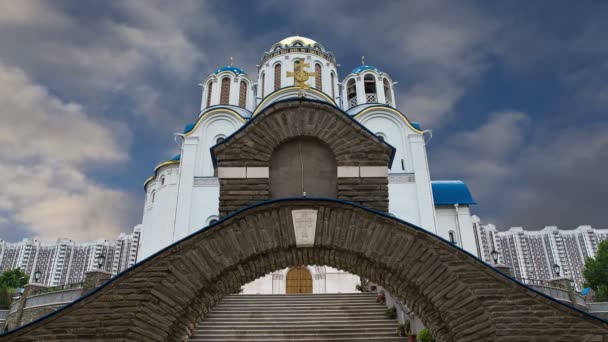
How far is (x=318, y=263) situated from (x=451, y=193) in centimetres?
2161

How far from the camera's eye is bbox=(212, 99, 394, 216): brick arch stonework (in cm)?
637

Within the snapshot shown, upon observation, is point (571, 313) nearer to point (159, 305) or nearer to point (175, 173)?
point (159, 305)

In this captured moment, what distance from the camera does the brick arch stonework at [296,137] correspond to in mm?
6367

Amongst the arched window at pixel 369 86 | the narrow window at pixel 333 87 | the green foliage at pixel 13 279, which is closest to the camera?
the arched window at pixel 369 86

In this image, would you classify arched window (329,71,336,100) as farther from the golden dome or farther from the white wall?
the white wall

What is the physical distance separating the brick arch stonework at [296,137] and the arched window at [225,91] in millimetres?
22363

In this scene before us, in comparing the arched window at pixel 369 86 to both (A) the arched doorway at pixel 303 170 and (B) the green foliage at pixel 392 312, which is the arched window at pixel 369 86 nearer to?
(B) the green foliage at pixel 392 312

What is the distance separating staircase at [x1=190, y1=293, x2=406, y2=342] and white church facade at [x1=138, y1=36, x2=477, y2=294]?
21.9 feet

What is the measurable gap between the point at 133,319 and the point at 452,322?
364cm

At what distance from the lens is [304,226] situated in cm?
555

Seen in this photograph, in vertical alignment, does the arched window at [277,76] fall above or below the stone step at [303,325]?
above

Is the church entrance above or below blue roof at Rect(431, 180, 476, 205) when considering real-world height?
below

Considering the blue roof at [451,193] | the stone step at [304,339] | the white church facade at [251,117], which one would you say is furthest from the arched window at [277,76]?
the stone step at [304,339]

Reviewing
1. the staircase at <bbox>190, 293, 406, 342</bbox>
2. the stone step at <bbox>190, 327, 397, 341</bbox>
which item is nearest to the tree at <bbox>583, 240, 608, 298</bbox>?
the staircase at <bbox>190, 293, 406, 342</bbox>
